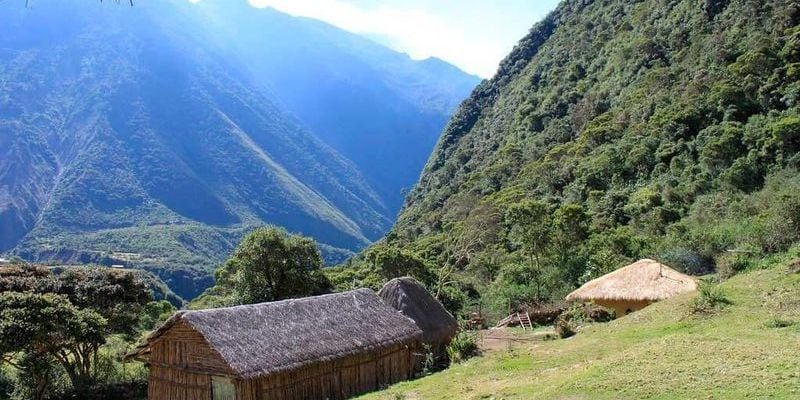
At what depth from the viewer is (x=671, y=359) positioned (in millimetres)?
12016

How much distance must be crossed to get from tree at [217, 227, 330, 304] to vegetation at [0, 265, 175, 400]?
4360 millimetres

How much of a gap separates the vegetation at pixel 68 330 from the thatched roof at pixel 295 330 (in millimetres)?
3842

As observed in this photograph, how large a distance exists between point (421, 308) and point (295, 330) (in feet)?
21.4

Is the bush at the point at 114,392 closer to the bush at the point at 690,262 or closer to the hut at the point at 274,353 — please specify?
the hut at the point at 274,353

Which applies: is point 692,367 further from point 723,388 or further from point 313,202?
point 313,202

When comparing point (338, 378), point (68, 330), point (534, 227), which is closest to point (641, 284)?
point (338, 378)

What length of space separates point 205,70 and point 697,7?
14956 centimetres

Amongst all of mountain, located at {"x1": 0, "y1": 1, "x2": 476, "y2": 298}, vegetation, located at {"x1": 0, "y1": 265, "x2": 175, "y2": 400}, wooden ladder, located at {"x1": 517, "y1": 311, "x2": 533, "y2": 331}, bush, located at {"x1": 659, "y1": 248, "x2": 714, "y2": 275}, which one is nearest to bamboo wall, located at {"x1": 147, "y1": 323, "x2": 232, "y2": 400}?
vegetation, located at {"x1": 0, "y1": 265, "x2": 175, "y2": 400}

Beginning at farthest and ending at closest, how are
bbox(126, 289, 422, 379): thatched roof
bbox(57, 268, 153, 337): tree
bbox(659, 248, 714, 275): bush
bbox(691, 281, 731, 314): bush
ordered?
bbox(659, 248, 714, 275): bush → bbox(57, 268, 153, 337): tree → bbox(126, 289, 422, 379): thatched roof → bbox(691, 281, 731, 314): bush

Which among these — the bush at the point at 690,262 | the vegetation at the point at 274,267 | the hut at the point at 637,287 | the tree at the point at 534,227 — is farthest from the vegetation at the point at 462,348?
the tree at the point at 534,227

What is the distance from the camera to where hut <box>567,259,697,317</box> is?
23.9 m

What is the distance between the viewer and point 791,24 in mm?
46375

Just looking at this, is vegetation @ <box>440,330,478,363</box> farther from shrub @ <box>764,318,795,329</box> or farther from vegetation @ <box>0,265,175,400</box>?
vegetation @ <box>0,265,175,400</box>

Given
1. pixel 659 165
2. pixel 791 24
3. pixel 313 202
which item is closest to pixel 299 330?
pixel 659 165
